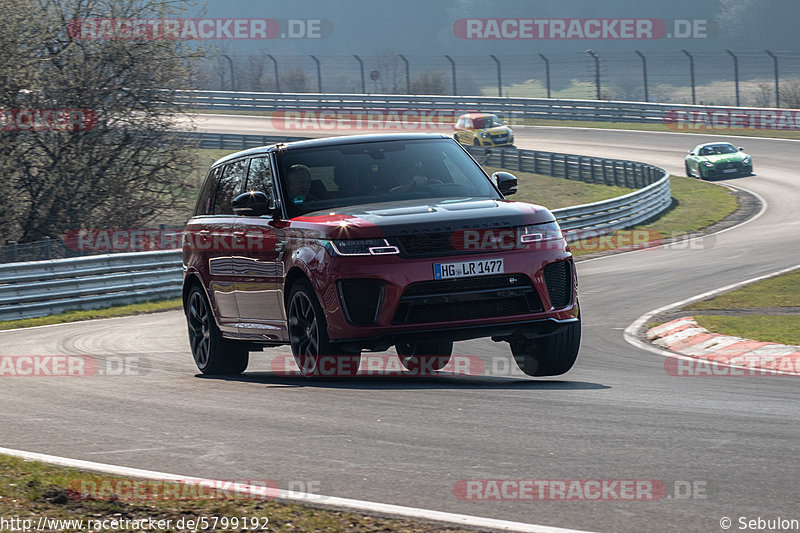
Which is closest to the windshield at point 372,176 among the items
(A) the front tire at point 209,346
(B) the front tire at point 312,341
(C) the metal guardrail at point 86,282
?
(B) the front tire at point 312,341

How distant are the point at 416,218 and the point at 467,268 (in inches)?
20.2

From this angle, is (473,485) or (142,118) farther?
(142,118)

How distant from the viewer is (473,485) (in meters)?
4.99

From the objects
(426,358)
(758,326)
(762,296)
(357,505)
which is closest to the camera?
(357,505)

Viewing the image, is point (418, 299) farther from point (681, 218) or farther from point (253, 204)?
point (681, 218)

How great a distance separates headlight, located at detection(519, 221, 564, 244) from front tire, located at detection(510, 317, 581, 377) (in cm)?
67

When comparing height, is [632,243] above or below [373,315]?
below

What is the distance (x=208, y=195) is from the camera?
10586 mm

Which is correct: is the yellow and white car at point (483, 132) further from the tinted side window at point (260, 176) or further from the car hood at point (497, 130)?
the tinted side window at point (260, 176)

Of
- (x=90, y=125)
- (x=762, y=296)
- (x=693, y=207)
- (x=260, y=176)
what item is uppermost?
(x=90, y=125)

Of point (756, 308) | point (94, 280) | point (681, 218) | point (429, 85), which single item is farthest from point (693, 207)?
point (429, 85)

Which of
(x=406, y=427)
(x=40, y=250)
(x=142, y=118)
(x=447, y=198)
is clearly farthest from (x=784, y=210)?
(x=406, y=427)

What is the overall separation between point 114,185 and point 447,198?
60.6 feet

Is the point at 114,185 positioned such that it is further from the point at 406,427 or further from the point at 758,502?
the point at 758,502
